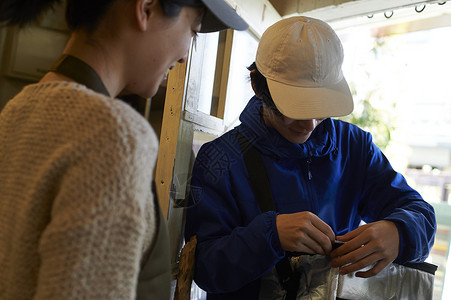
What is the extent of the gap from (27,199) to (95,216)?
4.5 inches

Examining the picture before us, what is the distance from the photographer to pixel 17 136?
51 cm

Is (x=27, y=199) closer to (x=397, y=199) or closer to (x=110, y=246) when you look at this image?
A: (x=110, y=246)

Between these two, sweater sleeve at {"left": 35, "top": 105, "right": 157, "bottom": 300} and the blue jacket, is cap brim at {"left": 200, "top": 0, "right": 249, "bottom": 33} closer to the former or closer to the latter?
sweater sleeve at {"left": 35, "top": 105, "right": 157, "bottom": 300}

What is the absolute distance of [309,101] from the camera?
103 cm

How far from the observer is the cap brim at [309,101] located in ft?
3.33

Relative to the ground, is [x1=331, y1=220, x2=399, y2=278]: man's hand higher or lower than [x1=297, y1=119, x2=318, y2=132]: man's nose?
lower

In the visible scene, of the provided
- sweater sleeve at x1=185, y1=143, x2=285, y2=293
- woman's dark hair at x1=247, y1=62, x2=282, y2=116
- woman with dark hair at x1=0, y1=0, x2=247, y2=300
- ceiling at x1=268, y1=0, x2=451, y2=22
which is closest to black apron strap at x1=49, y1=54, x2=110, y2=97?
woman with dark hair at x1=0, y1=0, x2=247, y2=300

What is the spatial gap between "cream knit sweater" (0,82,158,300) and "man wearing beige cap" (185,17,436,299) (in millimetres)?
528

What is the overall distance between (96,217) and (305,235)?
24.6 inches

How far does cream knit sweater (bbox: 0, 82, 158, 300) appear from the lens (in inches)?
15.7

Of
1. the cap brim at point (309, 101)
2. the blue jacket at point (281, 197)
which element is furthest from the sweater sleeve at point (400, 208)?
the cap brim at point (309, 101)

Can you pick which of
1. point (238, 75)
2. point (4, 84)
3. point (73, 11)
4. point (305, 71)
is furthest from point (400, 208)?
point (4, 84)

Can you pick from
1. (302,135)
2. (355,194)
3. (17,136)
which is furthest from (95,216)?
(355,194)

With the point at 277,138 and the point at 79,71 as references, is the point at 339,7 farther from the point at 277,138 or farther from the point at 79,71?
the point at 79,71
